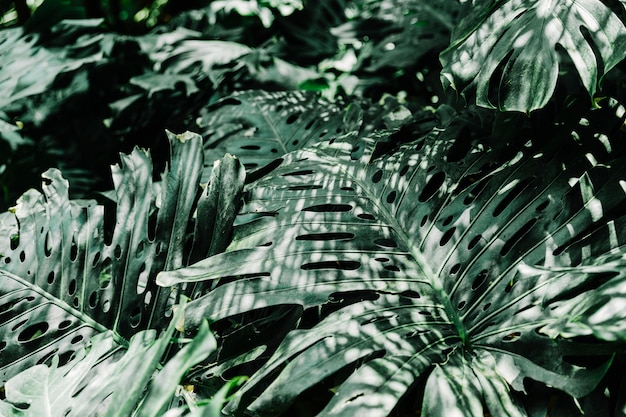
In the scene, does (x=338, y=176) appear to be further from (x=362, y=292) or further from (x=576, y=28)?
(x=576, y=28)

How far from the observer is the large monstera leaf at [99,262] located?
0.88 meters

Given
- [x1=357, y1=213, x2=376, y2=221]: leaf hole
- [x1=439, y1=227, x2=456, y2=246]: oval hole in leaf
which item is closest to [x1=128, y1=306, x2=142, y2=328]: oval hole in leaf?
[x1=357, y1=213, x2=376, y2=221]: leaf hole

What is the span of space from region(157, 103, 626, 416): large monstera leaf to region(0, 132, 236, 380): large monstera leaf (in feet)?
0.34

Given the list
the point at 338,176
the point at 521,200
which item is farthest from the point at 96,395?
the point at 521,200

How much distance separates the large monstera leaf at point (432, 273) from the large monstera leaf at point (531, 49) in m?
0.12

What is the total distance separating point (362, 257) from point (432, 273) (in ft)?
0.34

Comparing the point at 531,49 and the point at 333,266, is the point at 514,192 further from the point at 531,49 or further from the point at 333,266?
the point at 333,266

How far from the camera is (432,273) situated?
809 mm

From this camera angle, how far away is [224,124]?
1331 millimetres

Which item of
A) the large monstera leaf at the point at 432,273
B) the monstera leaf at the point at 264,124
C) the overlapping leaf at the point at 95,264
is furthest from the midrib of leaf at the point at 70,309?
the monstera leaf at the point at 264,124

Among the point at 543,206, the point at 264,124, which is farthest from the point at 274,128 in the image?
the point at 543,206

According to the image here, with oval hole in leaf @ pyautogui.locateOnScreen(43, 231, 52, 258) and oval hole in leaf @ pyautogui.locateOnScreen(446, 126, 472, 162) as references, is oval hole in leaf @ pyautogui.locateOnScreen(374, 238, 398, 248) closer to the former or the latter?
oval hole in leaf @ pyautogui.locateOnScreen(446, 126, 472, 162)

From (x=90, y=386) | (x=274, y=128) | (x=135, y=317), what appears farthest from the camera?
(x=274, y=128)

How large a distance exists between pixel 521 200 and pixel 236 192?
42 cm
